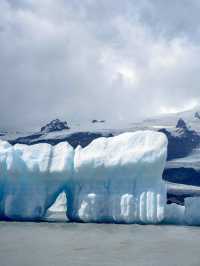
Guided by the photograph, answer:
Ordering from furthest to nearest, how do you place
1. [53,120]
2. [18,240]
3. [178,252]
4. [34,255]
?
[53,120] → [18,240] → [178,252] → [34,255]

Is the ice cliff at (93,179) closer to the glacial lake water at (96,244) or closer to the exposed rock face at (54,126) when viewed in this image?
the glacial lake water at (96,244)

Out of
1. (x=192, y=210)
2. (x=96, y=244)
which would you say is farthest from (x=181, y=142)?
(x=96, y=244)

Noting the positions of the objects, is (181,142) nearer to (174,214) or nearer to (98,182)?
(174,214)

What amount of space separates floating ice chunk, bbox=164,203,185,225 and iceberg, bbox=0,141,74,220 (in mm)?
3448

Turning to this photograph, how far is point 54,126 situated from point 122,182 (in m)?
29.5

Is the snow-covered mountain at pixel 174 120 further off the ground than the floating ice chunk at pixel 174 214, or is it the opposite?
the snow-covered mountain at pixel 174 120

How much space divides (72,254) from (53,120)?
36.1 metres

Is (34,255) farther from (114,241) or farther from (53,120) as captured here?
(53,120)

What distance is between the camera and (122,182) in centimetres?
1603

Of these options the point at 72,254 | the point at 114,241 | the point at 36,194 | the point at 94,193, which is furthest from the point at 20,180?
the point at 72,254

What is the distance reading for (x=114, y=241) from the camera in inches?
489

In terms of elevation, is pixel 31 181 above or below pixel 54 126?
below

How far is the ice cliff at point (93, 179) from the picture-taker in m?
15.5

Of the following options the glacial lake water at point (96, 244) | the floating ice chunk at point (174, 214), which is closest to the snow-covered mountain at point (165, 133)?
the floating ice chunk at point (174, 214)
